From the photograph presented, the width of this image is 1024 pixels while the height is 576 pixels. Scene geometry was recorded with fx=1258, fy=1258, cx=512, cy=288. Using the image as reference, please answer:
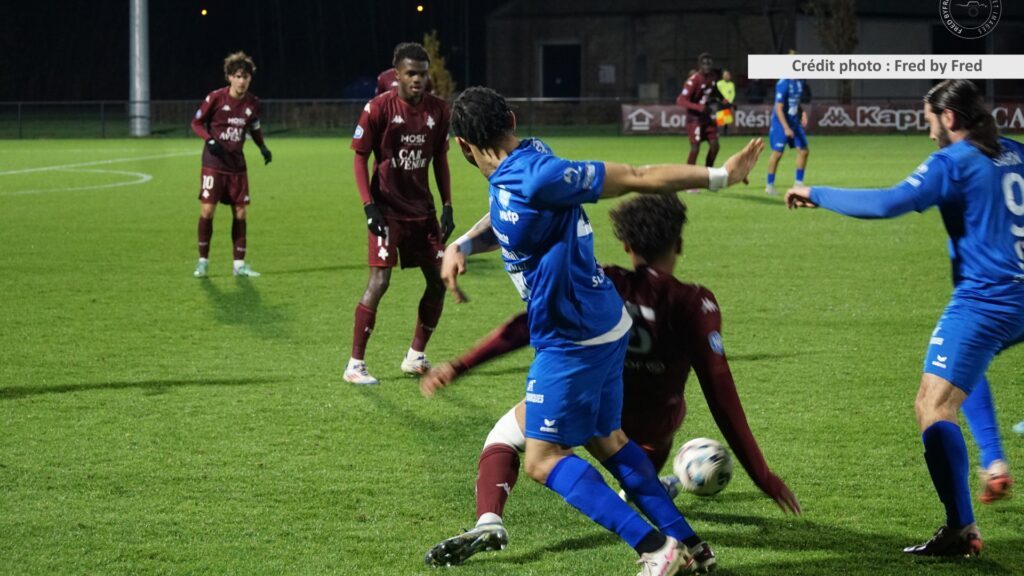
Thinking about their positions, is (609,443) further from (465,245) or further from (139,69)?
(139,69)

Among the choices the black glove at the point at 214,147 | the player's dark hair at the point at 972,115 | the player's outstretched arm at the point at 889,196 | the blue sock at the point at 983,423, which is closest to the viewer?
the player's outstretched arm at the point at 889,196

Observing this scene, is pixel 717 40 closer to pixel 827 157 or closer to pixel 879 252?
pixel 827 157

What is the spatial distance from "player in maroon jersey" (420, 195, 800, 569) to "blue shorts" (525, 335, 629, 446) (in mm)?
215

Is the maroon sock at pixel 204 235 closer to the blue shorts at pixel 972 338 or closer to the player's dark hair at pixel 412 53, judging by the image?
the player's dark hair at pixel 412 53

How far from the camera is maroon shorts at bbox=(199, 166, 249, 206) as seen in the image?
40.4 ft

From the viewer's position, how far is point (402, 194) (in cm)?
806

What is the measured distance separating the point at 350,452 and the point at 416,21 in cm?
5641

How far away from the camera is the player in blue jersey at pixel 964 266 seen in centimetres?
453

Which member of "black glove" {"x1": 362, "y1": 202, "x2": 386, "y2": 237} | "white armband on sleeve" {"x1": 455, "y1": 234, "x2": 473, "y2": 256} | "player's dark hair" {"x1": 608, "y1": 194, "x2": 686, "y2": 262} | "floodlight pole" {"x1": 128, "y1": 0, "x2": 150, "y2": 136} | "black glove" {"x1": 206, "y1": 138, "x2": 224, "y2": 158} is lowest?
"black glove" {"x1": 362, "y1": 202, "x2": 386, "y2": 237}

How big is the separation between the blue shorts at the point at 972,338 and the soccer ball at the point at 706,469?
837mm
